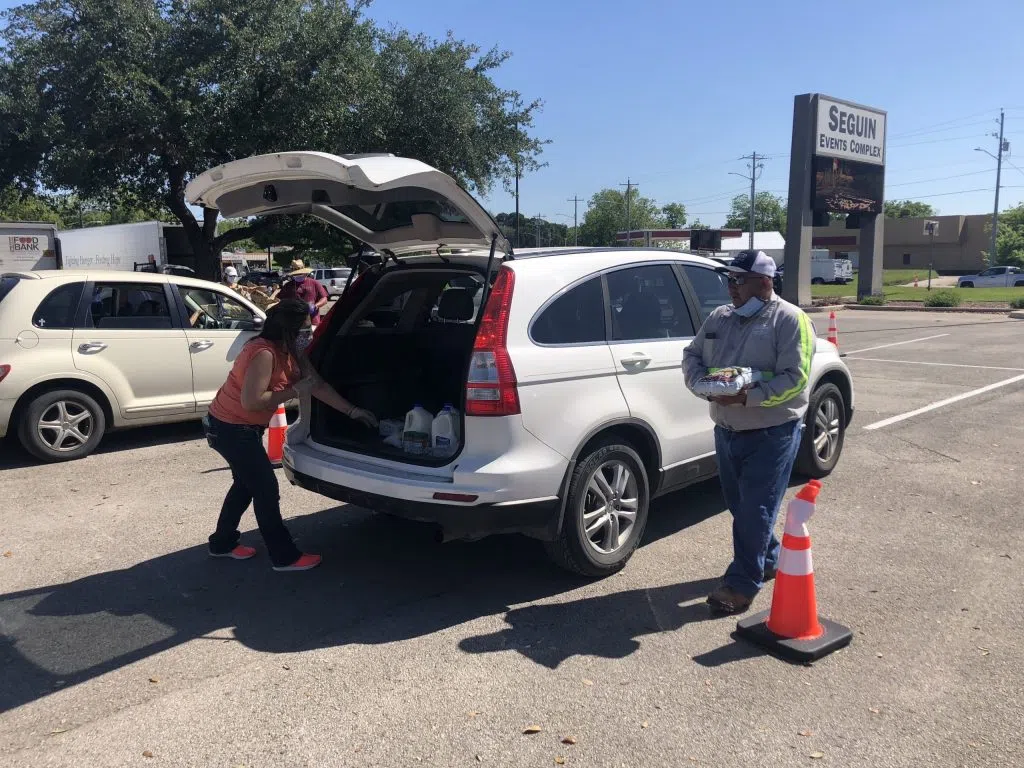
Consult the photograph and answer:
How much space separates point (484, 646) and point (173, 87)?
14.3 metres

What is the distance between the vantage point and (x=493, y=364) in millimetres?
4109

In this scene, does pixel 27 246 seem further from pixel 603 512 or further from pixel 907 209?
pixel 907 209

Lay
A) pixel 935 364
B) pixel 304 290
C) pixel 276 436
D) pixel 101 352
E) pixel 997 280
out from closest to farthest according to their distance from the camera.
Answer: pixel 276 436 < pixel 101 352 < pixel 304 290 < pixel 935 364 < pixel 997 280

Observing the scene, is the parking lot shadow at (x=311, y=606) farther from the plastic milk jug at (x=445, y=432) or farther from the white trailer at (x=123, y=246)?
the white trailer at (x=123, y=246)

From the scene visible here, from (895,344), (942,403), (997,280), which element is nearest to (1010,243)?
(997,280)

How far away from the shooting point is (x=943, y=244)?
8450 centimetres

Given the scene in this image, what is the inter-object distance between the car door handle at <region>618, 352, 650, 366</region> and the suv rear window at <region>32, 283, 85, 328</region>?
Answer: 18.0 ft

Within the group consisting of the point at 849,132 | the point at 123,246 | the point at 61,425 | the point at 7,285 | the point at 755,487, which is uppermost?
the point at 849,132

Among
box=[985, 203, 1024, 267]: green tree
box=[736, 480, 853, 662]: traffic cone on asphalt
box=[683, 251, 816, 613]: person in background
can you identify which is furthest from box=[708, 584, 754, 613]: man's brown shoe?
box=[985, 203, 1024, 267]: green tree

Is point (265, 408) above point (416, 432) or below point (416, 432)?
above

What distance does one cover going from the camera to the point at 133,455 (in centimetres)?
782

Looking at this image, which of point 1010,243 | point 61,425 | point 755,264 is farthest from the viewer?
point 1010,243

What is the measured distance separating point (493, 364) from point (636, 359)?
3.47 ft

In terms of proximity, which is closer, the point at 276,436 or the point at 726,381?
the point at 726,381
